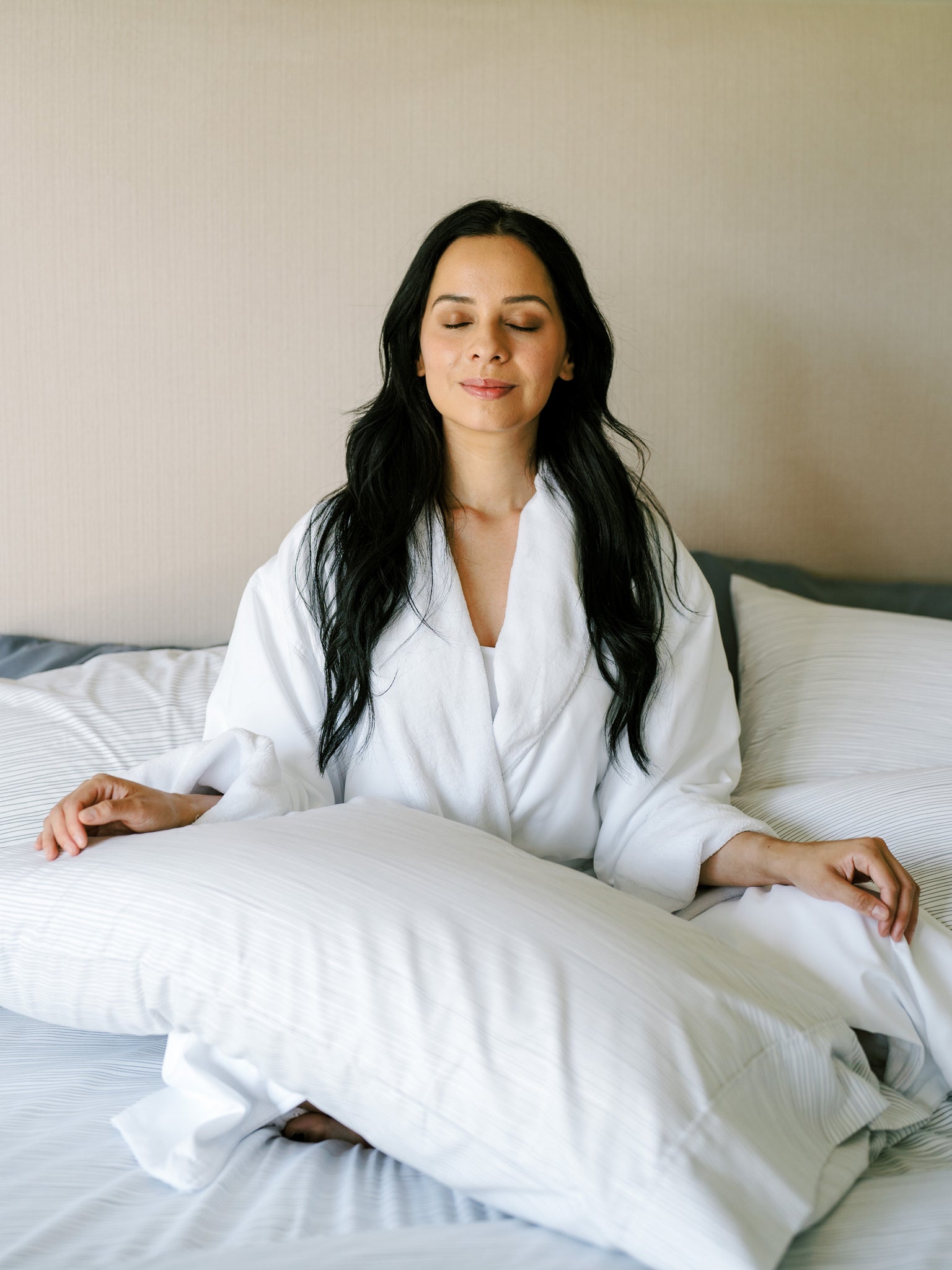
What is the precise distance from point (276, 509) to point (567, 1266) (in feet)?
4.47

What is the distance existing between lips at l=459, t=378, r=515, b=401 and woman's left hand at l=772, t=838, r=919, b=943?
0.66 m

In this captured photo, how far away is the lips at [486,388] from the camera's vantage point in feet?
4.53

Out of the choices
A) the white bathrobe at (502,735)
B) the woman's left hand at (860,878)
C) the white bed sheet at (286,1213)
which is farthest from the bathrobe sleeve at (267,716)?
the woman's left hand at (860,878)

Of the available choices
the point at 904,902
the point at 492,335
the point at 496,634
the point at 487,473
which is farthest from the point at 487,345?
the point at 904,902

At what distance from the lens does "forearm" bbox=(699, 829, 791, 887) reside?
1.21 m

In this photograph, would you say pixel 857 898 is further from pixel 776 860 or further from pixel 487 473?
pixel 487 473

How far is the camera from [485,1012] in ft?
2.78

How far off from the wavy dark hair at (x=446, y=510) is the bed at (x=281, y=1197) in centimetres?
33

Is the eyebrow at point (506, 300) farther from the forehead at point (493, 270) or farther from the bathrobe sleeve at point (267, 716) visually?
the bathrobe sleeve at point (267, 716)

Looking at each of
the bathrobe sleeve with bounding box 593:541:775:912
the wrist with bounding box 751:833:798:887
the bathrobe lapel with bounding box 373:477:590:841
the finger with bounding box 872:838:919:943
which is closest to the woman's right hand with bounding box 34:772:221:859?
the bathrobe lapel with bounding box 373:477:590:841

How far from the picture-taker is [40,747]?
1386 millimetres

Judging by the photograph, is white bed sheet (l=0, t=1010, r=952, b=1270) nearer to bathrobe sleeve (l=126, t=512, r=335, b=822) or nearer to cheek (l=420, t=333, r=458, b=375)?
bathrobe sleeve (l=126, t=512, r=335, b=822)

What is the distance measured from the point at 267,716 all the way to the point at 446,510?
1.24 ft

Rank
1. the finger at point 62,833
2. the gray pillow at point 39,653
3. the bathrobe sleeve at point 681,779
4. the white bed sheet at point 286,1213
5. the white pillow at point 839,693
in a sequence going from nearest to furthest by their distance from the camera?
the white bed sheet at point 286,1213, the finger at point 62,833, the bathrobe sleeve at point 681,779, the white pillow at point 839,693, the gray pillow at point 39,653
